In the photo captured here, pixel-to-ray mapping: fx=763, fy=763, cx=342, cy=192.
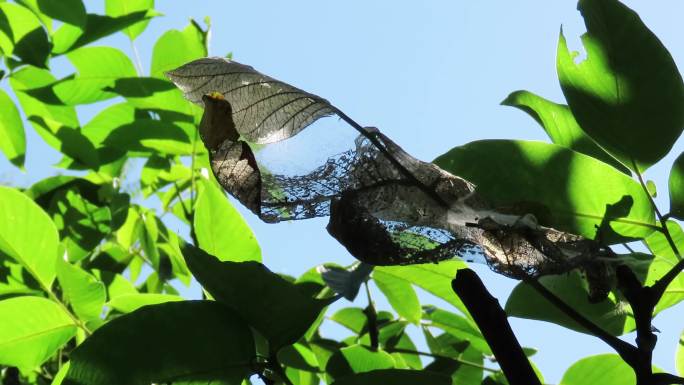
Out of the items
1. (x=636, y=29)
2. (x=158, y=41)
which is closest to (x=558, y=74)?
(x=636, y=29)

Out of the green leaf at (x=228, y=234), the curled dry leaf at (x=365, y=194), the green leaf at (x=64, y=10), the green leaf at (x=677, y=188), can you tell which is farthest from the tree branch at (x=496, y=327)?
the green leaf at (x=64, y=10)

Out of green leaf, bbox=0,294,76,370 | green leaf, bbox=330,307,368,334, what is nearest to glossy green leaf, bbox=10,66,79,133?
green leaf, bbox=0,294,76,370

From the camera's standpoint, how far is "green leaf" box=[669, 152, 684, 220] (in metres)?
0.66

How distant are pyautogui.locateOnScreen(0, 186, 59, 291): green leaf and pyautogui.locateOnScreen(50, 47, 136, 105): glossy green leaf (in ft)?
1.25

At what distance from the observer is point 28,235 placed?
1.01 m

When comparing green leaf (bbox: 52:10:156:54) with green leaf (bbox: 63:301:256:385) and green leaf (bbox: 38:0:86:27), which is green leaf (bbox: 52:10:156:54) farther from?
green leaf (bbox: 63:301:256:385)

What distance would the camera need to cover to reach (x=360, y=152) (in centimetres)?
54

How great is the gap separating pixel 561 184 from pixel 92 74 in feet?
3.15

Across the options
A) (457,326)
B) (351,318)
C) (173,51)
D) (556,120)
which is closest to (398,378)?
(556,120)

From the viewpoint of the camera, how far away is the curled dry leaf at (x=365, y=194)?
0.50m

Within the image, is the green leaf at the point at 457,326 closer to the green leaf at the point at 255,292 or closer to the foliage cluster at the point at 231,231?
the foliage cluster at the point at 231,231

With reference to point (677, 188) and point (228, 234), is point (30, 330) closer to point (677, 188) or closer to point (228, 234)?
point (228, 234)

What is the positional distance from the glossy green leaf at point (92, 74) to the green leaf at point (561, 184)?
2.84 feet

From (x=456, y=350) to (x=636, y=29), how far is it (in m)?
0.79
